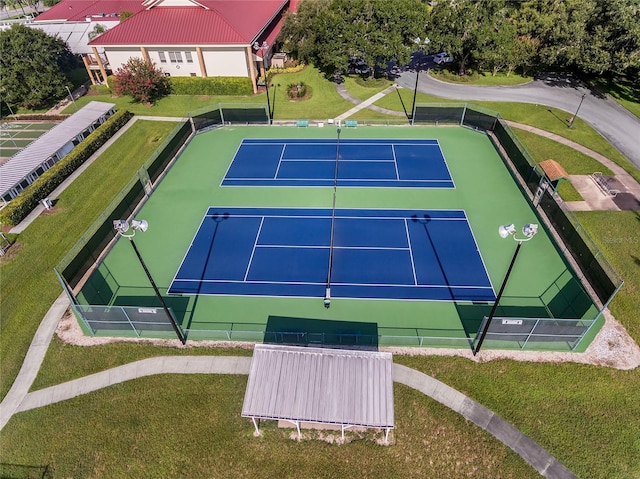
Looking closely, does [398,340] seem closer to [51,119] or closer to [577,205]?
[577,205]

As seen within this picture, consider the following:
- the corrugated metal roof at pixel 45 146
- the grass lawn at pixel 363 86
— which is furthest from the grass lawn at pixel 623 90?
the corrugated metal roof at pixel 45 146

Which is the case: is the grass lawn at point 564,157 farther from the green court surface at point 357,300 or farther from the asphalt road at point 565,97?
the asphalt road at point 565,97

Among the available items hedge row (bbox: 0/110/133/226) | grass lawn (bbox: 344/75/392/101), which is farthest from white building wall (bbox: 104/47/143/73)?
grass lawn (bbox: 344/75/392/101)

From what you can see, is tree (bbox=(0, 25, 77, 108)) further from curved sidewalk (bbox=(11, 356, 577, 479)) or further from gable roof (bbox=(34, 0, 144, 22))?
curved sidewalk (bbox=(11, 356, 577, 479))

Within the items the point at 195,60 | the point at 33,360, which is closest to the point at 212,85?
the point at 195,60

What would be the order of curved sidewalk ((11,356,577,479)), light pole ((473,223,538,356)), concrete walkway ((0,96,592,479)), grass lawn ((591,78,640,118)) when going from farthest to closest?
grass lawn ((591,78,640,118))
concrete walkway ((0,96,592,479))
curved sidewalk ((11,356,577,479))
light pole ((473,223,538,356))
